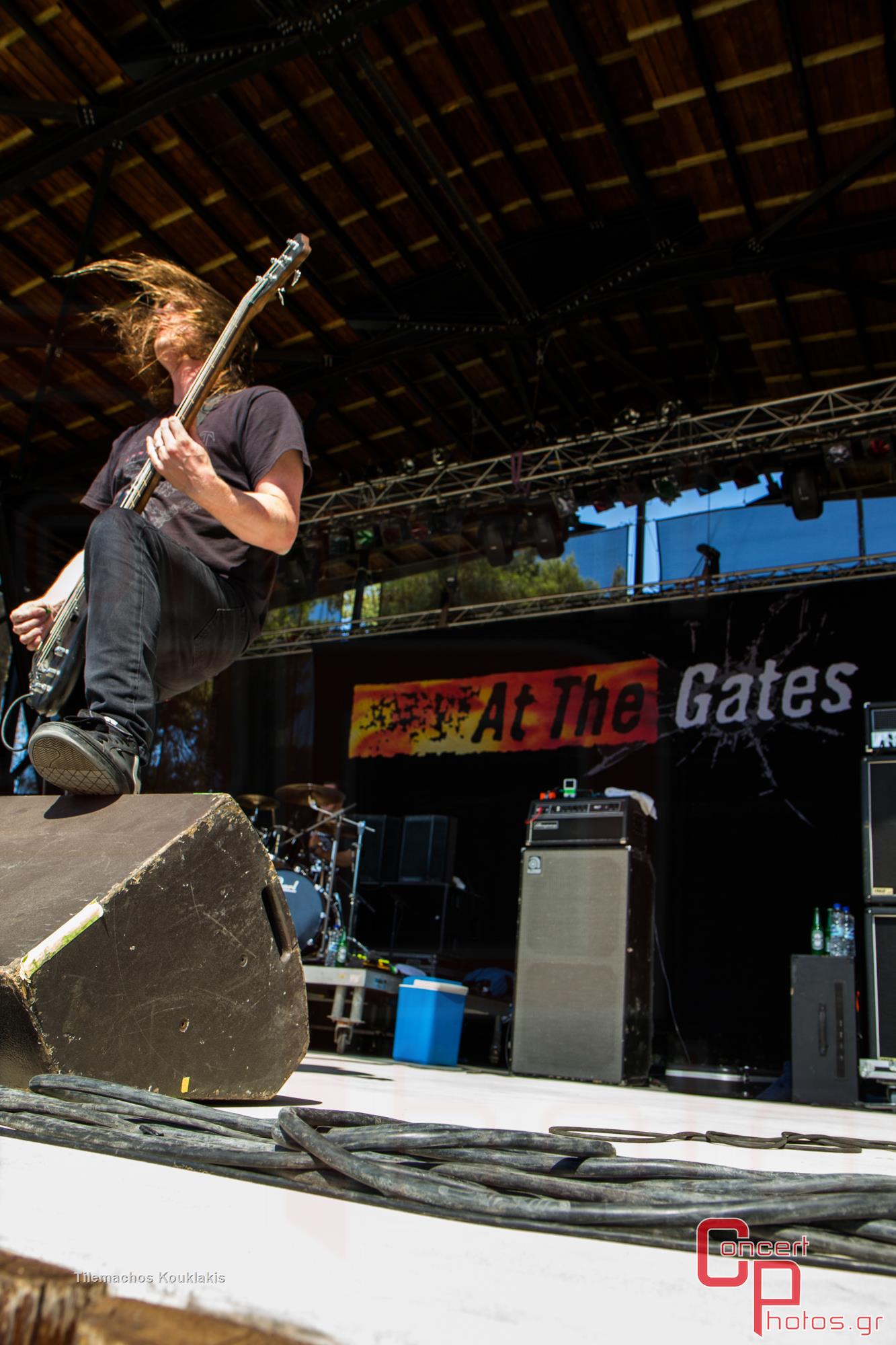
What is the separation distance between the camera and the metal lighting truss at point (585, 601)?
6.52 metres

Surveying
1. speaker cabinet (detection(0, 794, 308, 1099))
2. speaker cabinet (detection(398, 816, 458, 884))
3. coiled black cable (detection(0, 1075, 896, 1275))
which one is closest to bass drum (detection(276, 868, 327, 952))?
speaker cabinet (detection(398, 816, 458, 884))

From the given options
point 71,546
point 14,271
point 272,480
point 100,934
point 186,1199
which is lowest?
point 186,1199

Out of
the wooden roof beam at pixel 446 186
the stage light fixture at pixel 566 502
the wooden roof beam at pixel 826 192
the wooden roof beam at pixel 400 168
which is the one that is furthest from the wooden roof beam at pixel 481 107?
the stage light fixture at pixel 566 502

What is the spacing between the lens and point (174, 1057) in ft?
3.84

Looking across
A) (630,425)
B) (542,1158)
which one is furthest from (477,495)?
(542,1158)

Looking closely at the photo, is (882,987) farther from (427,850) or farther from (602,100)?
(602,100)

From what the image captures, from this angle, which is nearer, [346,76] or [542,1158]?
[542,1158]

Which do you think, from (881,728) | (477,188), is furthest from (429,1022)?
(477,188)

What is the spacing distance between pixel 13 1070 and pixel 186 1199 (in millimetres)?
518

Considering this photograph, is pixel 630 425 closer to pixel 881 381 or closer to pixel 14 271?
pixel 881 381

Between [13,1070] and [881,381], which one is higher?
[881,381]

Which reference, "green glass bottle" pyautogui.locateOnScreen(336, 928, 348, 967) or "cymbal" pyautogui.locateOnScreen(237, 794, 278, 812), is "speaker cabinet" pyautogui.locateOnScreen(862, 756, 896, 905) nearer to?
"green glass bottle" pyautogui.locateOnScreen(336, 928, 348, 967)

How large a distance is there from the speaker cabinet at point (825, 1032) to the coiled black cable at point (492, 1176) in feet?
14.4

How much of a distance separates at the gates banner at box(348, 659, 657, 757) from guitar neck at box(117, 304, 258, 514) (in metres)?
5.48
